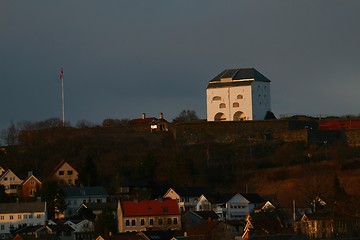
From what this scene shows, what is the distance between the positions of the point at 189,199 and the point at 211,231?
14.1m

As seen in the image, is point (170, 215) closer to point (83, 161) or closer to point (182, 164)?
point (182, 164)

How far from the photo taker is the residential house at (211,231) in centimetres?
6981

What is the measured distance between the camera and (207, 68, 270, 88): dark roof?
95.8 m

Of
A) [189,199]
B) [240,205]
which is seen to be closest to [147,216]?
[189,199]

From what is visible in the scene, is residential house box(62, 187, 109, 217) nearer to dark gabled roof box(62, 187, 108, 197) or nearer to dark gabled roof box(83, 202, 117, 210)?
dark gabled roof box(62, 187, 108, 197)

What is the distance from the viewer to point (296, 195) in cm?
8469

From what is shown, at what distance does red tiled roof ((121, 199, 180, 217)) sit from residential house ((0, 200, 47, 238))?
221 inches

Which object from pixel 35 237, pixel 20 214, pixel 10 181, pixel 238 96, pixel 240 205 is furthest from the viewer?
pixel 238 96

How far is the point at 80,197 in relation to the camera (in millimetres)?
86500

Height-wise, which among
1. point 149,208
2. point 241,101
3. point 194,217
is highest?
point 241,101

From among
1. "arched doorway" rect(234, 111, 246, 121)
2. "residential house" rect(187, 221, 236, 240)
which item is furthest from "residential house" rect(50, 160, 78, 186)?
"residential house" rect(187, 221, 236, 240)

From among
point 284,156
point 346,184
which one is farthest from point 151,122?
point 346,184

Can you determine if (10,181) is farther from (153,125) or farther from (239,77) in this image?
(239,77)

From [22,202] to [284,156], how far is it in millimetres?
17262
